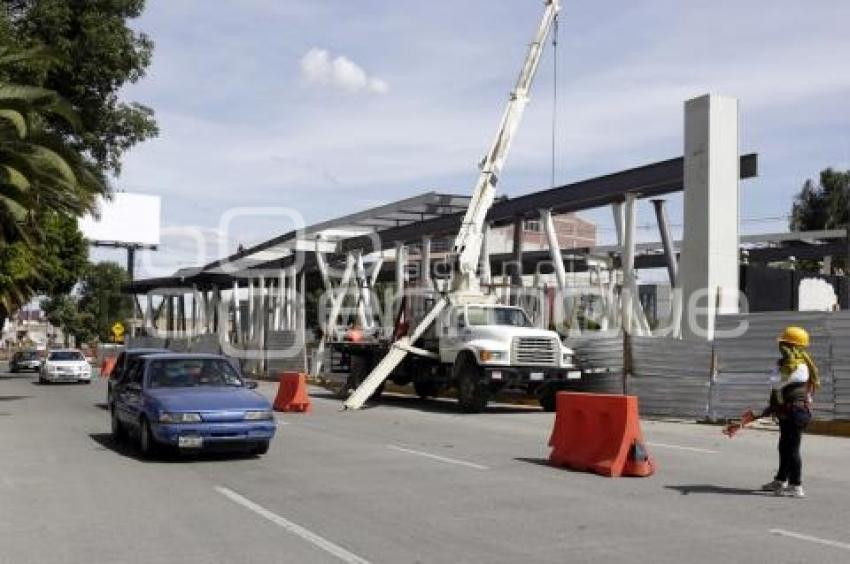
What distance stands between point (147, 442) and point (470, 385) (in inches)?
434

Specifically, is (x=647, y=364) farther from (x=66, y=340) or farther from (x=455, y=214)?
(x=66, y=340)

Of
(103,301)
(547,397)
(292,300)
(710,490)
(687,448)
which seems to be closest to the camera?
(710,490)

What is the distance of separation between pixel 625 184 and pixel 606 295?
14.5m

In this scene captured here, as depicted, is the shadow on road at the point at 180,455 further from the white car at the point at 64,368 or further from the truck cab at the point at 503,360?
the white car at the point at 64,368

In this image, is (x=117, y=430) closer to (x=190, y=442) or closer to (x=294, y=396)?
(x=190, y=442)

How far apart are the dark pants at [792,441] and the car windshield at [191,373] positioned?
787cm

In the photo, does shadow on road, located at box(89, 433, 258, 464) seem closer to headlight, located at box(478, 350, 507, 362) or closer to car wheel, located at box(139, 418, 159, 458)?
car wheel, located at box(139, 418, 159, 458)

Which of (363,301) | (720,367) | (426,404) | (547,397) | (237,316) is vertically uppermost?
(363,301)

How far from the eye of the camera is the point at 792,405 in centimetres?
1045

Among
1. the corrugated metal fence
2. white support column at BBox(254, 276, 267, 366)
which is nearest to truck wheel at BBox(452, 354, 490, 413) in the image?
the corrugated metal fence

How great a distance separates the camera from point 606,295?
41.2 m

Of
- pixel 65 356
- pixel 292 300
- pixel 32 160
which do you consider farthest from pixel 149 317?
pixel 32 160

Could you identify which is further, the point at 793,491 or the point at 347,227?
the point at 347,227

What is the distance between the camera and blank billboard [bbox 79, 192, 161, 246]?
85.6 m
